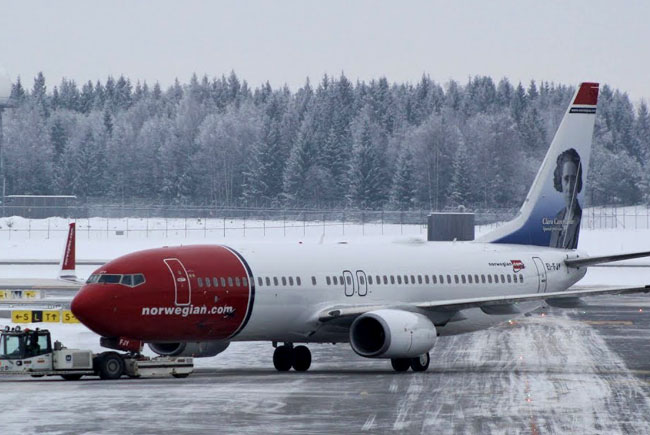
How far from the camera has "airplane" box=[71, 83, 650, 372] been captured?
130 ft

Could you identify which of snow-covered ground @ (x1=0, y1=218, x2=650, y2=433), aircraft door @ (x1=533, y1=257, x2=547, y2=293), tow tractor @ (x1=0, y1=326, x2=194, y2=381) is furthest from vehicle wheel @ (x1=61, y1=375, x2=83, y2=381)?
aircraft door @ (x1=533, y1=257, x2=547, y2=293)

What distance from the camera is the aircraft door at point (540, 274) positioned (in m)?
50.7

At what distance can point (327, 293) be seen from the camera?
43875mm

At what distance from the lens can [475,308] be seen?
1823 inches

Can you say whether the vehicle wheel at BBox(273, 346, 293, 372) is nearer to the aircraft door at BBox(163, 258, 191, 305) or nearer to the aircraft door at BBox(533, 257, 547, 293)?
the aircraft door at BBox(163, 258, 191, 305)

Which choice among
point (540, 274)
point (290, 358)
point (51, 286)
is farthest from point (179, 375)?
point (51, 286)

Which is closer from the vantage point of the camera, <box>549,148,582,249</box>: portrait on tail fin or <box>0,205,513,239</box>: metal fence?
<box>549,148,582,249</box>: portrait on tail fin

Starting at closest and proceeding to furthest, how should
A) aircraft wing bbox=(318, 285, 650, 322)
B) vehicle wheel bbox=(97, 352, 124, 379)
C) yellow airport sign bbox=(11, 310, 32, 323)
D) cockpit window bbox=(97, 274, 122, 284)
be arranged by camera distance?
vehicle wheel bbox=(97, 352, 124, 379) → cockpit window bbox=(97, 274, 122, 284) → aircraft wing bbox=(318, 285, 650, 322) → yellow airport sign bbox=(11, 310, 32, 323)

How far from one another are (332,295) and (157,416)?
46.3 ft

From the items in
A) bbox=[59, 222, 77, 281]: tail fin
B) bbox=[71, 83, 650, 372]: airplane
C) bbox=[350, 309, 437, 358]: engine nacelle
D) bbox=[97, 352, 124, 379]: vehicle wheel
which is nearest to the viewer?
bbox=[97, 352, 124, 379]: vehicle wheel

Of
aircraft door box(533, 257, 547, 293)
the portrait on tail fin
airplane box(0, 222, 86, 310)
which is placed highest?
the portrait on tail fin

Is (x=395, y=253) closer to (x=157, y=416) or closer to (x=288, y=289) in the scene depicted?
(x=288, y=289)

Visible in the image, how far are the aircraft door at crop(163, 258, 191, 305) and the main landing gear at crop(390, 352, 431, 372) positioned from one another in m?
7.60

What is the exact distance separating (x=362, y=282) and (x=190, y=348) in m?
6.42
